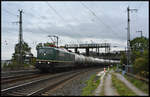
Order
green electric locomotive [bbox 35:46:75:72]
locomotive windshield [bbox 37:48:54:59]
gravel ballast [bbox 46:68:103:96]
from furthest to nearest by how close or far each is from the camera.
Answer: locomotive windshield [bbox 37:48:54:59] < green electric locomotive [bbox 35:46:75:72] < gravel ballast [bbox 46:68:103:96]

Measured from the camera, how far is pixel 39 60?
97.9 feet

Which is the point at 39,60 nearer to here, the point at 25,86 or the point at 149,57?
the point at 25,86

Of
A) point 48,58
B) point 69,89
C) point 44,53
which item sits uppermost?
point 44,53

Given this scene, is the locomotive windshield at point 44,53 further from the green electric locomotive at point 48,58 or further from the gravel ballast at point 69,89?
the gravel ballast at point 69,89

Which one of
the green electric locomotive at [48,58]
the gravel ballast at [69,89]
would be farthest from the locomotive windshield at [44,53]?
the gravel ballast at [69,89]

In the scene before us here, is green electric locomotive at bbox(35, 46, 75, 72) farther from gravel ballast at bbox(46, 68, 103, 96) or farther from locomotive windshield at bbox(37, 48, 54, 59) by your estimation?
gravel ballast at bbox(46, 68, 103, 96)

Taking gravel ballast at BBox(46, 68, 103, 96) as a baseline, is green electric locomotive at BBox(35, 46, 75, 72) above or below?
above

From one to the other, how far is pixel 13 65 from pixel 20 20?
6854 mm

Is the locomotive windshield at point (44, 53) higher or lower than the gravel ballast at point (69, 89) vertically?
higher

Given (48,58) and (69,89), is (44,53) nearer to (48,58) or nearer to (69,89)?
(48,58)

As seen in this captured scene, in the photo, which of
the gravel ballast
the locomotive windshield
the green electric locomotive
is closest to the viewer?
the gravel ballast

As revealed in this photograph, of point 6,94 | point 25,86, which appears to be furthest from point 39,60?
point 6,94

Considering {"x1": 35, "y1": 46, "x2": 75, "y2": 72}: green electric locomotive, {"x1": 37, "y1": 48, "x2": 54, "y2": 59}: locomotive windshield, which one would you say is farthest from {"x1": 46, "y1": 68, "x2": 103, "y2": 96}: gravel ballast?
{"x1": 37, "y1": 48, "x2": 54, "y2": 59}: locomotive windshield

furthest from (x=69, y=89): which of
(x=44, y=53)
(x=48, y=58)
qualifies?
(x=44, y=53)
